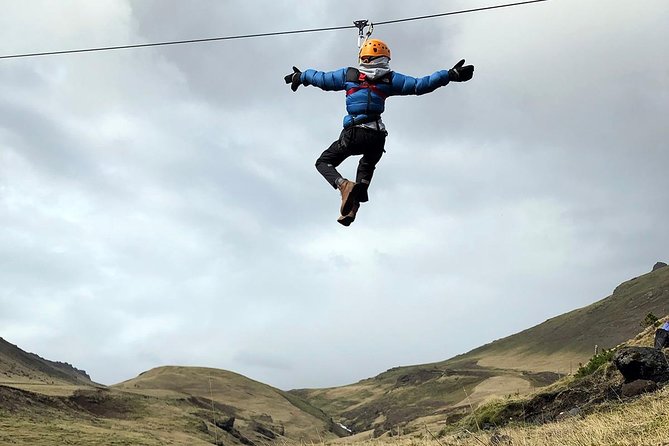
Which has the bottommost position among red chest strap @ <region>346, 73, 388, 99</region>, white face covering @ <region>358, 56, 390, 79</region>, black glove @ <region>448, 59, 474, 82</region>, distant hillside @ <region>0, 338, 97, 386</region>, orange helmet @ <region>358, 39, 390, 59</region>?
black glove @ <region>448, 59, 474, 82</region>

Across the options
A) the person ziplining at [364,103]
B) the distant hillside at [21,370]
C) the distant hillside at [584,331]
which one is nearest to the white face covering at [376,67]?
the person ziplining at [364,103]

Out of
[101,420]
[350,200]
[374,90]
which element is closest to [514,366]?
[101,420]

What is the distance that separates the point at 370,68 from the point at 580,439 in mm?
6218

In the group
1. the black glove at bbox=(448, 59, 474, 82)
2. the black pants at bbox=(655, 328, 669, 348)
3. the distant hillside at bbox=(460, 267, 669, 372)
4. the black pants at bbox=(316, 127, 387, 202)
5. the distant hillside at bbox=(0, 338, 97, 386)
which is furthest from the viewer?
the distant hillside at bbox=(460, 267, 669, 372)

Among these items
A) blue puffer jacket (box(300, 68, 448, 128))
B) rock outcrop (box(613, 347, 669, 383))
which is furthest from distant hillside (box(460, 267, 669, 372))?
blue puffer jacket (box(300, 68, 448, 128))

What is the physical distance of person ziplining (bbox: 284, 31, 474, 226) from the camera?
8.21m

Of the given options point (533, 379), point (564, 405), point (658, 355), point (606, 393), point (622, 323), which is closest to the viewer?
point (658, 355)

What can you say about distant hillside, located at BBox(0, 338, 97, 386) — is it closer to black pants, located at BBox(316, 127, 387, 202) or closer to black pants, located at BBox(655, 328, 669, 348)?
black pants, located at BBox(655, 328, 669, 348)

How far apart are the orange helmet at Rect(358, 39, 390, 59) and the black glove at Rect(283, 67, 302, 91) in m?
1.11

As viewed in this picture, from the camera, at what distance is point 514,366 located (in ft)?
420

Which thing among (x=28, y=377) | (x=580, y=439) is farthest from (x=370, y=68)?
(x=28, y=377)

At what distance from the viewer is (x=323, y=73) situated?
8734 millimetres

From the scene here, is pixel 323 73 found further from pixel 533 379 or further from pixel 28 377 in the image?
pixel 533 379

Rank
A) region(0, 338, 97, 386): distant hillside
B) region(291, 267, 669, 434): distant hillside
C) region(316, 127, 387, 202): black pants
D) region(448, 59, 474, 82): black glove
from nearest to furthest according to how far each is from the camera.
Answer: region(448, 59, 474, 82): black glove < region(316, 127, 387, 202): black pants < region(0, 338, 97, 386): distant hillside < region(291, 267, 669, 434): distant hillside
